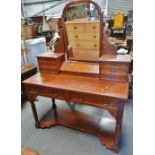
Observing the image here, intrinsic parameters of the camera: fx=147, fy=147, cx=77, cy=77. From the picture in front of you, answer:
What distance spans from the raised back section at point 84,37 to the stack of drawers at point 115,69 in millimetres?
223

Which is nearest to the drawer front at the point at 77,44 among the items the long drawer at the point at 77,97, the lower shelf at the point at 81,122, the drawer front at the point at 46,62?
the drawer front at the point at 46,62

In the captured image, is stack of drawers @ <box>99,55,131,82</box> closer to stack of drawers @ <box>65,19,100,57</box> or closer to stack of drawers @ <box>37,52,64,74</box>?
stack of drawers @ <box>65,19,100,57</box>

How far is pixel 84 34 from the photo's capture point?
1.66m

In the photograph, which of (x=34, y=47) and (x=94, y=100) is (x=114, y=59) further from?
(x=34, y=47)

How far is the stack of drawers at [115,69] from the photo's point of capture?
1360 mm

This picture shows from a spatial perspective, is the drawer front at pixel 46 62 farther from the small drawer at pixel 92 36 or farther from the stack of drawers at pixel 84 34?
the small drawer at pixel 92 36

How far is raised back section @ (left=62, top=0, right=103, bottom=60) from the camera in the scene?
61.4 inches

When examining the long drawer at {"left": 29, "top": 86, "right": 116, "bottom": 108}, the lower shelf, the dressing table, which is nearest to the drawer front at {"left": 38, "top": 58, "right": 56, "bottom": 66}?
the dressing table

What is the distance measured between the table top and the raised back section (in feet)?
0.97

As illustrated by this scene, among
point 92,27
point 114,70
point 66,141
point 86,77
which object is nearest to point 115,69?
point 114,70

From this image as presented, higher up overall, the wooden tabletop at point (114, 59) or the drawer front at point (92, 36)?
the drawer front at point (92, 36)

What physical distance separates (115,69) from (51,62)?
71cm
